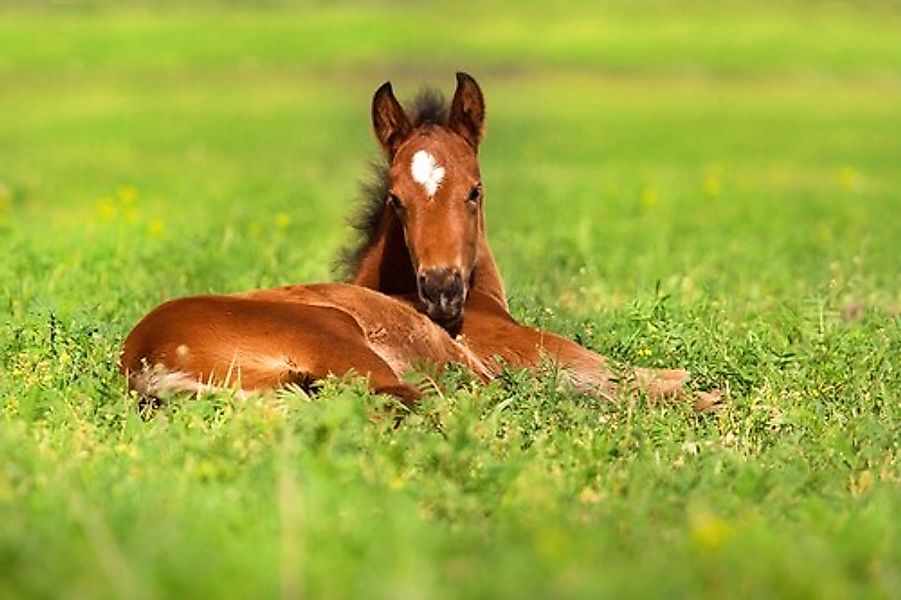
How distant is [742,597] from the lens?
411 centimetres

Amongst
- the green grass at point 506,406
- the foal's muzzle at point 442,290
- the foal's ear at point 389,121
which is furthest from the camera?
the foal's ear at point 389,121

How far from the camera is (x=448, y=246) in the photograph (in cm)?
771

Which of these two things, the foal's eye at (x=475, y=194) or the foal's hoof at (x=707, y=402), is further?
the foal's eye at (x=475, y=194)

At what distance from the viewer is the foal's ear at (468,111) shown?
829 cm

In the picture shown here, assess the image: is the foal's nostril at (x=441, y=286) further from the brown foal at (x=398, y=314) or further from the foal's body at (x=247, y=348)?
the foal's body at (x=247, y=348)

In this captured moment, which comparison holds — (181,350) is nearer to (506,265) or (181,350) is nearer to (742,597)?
(742,597)

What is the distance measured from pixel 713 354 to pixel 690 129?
2225cm

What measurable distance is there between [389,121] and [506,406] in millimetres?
2017

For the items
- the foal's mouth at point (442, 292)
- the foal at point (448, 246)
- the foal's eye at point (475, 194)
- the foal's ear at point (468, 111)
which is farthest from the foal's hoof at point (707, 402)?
the foal's ear at point (468, 111)

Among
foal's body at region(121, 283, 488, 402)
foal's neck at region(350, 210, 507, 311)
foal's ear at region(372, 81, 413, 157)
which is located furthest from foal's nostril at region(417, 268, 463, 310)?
foal's ear at region(372, 81, 413, 157)

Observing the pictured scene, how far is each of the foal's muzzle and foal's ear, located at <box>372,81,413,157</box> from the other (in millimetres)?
890

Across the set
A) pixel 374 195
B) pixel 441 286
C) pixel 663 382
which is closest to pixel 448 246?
pixel 441 286

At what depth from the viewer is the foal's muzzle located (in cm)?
767

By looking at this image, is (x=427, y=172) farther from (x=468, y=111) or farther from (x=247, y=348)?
(x=247, y=348)
